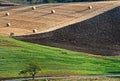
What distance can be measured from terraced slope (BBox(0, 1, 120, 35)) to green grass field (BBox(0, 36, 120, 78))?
11.2 metres

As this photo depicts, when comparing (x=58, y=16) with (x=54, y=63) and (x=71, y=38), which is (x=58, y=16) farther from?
(x=54, y=63)

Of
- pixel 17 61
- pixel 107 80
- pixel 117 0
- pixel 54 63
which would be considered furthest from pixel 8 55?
pixel 117 0

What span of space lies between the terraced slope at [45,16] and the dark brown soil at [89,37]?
9.53 feet

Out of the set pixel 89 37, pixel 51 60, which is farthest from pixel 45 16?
pixel 51 60

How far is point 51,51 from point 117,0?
146 feet

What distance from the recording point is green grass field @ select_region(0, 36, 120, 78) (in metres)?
61.6

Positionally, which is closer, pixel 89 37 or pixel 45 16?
pixel 89 37

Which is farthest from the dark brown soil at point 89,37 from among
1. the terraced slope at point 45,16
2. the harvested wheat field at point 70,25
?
the terraced slope at point 45,16

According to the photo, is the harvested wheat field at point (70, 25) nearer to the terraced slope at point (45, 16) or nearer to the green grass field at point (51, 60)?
the terraced slope at point (45, 16)

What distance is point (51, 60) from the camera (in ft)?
217

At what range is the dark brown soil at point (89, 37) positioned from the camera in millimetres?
78944

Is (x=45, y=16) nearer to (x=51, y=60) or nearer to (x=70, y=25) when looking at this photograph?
(x=70, y=25)

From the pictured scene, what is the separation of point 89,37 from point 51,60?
1855cm

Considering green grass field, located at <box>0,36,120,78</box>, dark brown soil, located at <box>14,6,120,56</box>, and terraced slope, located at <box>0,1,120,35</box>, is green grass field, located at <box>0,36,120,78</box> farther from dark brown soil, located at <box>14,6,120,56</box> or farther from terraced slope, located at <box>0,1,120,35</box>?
terraced slope, located at <box>0,1,120,35</box>
